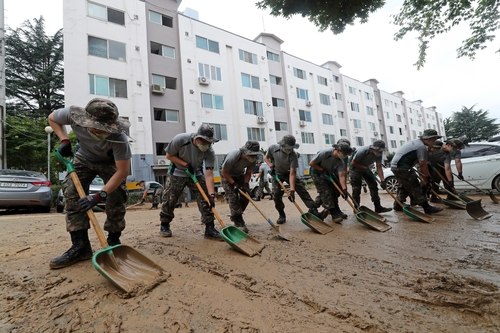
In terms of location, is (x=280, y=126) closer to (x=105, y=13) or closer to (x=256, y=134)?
(x=256, y=134)

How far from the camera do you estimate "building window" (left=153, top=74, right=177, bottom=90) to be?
1684 centimetres

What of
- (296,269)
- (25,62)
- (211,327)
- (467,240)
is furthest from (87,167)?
(25,62)

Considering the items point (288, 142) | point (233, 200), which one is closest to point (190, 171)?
point (233, 200)

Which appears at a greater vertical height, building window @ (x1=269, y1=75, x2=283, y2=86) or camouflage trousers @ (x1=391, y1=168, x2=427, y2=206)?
building window @ (x1=269, y1=75, x2=283, y2=86)

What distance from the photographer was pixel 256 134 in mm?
20984

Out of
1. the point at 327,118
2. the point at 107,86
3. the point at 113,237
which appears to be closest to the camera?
the point at 113,237

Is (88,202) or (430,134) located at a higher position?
(430,134)

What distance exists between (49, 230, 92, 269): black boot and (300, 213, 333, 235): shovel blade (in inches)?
113

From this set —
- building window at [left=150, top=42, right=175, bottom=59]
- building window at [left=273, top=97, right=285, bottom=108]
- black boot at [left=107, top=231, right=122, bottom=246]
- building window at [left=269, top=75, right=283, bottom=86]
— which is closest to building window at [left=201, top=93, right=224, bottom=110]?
building window at [left=150, top=42, right=175, bottom=59]

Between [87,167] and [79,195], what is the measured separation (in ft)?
1.09

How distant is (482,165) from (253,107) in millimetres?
16645

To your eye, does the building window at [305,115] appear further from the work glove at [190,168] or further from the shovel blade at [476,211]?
the work glove at [190,168]

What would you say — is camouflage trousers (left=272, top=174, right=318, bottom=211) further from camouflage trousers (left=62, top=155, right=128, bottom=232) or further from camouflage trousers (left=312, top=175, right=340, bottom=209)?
camouflage trousers (left=62, top=155, right=128, bottom=232)

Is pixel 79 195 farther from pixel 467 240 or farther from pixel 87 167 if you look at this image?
pixel 467 240
